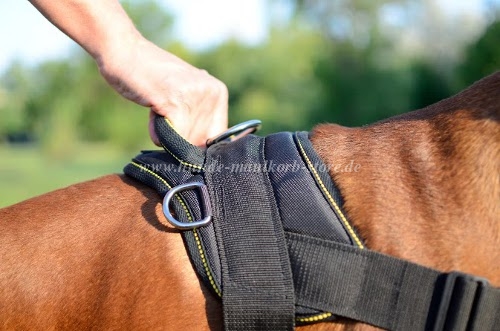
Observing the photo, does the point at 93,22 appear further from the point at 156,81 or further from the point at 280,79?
the point at 280,79

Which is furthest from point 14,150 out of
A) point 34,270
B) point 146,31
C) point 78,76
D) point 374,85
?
point 34,270

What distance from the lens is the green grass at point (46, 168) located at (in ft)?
52.4

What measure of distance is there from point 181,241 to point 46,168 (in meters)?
21.1

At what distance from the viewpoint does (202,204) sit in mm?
1952

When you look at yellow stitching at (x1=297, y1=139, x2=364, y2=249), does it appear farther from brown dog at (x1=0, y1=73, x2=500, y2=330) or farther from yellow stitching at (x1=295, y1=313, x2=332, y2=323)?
yellow stitching at (x1=295, y1=313, x2=332, y2=323)

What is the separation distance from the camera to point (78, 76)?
3014cm

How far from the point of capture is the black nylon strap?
182 cm

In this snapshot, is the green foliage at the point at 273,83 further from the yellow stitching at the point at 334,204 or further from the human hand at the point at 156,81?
the yellow stitching at the point at 334,204

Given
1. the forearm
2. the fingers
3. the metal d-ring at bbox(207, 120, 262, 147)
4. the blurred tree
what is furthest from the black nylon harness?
the blurred tree

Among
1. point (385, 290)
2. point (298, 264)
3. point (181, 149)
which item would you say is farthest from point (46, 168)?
point (385, 290)

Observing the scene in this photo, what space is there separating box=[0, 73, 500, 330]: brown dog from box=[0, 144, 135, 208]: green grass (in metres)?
11.6

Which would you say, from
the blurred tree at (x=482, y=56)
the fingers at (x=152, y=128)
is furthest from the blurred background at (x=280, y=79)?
the fingers at (x=152, y=128)

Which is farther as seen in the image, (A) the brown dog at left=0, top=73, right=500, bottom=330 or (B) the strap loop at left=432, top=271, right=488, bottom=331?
(A) the brown dog at left=0, top=73, right=500, bottom=330

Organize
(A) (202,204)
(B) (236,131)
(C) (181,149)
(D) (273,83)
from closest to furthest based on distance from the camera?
(A) (202,204), (C) (181,149), (B) (236,131), (D) (273,83)
